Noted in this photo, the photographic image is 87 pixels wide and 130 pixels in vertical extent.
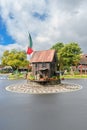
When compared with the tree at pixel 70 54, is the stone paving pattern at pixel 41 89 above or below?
below

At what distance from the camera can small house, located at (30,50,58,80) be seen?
3123 cm

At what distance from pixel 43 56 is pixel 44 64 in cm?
173

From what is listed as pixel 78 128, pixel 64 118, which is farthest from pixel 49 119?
pixel 78 128

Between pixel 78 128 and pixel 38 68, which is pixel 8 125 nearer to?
pixel 78 128

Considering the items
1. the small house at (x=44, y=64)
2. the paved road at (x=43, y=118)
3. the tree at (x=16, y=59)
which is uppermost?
the tree at (x=16, y=59)

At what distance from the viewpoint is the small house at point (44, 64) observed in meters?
31.2

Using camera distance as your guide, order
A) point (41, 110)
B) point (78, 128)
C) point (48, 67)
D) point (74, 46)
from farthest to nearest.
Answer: point (74, 46) → point (48, 67) → point (41, 110) → point (78, 128)

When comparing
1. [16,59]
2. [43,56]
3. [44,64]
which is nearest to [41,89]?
[44,64]

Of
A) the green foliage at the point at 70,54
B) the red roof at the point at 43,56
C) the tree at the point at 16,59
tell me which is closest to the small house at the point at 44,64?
the red roof at the point at 43,56

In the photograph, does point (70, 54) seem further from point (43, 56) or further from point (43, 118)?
point (43, 118)

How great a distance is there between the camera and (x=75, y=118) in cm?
1074

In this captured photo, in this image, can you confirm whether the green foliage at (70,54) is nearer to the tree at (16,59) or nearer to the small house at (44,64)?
the tree at (16,59)

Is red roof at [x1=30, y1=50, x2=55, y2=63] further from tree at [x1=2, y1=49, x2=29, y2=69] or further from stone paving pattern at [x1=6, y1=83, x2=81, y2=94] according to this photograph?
tree at [x1=2, y1=49, x2=29, y2=69]

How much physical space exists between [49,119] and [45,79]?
61.8 ft
